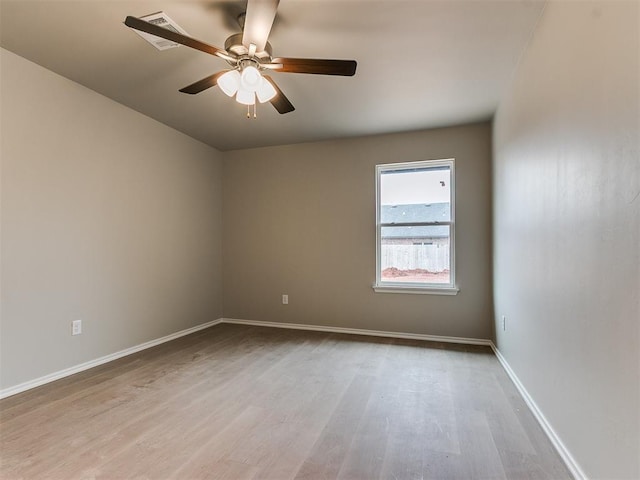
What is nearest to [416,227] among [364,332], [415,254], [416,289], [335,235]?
[415,254]

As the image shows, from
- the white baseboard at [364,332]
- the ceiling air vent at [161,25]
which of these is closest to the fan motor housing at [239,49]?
the ceiling air vent at [161,25]

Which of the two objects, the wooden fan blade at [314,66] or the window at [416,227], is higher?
the wooden fan blade at [314,66]

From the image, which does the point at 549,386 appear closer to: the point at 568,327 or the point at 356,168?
the point at 568,327

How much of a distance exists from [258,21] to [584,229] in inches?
72.8

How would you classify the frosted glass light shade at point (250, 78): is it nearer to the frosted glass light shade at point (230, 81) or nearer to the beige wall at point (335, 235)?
the frosted glass light shade at point (230, 81)

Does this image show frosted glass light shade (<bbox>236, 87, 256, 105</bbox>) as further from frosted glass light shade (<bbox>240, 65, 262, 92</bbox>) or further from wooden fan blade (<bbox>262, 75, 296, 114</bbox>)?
wooden fan blade (<bbox>262, 75, 296, 114</bbox>)

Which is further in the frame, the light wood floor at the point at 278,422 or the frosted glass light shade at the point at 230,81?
the frosted glass light shade at the point at 230,81

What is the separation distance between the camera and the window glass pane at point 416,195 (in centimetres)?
391

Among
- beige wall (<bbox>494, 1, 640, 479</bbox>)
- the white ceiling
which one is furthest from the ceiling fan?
beige wall (<bbox>494, 1, 640, 479</bbox>)

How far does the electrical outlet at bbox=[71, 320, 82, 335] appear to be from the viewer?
282cm

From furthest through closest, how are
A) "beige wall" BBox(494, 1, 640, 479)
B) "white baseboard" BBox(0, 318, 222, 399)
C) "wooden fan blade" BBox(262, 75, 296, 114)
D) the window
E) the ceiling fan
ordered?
the window < "white baseboard" BBox(0, 318, 222, 399) < "wooden fan blade" BBox(262, 75, 296, 114) < the ceiling fan < "beige wall" BBox(494, 1, 640, 479)

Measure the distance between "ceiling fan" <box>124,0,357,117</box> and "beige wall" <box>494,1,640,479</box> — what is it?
108 cm

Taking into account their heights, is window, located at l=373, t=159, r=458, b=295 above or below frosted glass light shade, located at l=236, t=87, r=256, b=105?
below

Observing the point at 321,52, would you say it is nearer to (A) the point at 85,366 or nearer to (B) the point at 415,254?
(B) the point at 415,254
